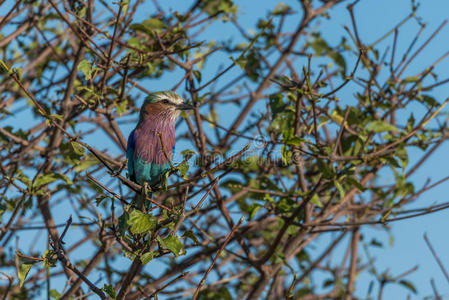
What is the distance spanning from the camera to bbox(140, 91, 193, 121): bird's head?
4.38 metres

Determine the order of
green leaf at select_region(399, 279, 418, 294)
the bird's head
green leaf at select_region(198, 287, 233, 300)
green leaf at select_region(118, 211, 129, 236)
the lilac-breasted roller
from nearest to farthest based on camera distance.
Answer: green leaf at select_region(118, 211, 129, 236) → the lilac-breasted roller → the bird's head → green leaf at select_region(198, 287, 233, 300) → green leaf at select_region(399, 279, 418, 294)

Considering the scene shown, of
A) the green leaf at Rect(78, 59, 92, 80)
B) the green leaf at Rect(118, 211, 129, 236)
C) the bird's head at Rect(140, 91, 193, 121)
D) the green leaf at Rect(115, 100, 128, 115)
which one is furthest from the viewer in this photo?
the bird's head at Rect(140, 91, 193, 121)

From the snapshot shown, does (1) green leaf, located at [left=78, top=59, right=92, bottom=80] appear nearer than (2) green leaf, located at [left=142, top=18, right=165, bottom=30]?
Yes

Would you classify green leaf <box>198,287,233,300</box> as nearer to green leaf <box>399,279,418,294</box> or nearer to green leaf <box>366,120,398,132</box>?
green leaf <box>399,279,418,294</box>

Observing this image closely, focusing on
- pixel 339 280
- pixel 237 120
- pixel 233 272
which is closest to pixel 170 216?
pixel 237 120

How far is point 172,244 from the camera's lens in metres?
2.78

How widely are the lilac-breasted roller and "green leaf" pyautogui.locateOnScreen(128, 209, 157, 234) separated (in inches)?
38.5

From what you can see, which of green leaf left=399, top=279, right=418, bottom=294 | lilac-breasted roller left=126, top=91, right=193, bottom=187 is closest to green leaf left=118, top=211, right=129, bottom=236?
lilac-breasted roller left=126, top=91, right=193, bottom=187

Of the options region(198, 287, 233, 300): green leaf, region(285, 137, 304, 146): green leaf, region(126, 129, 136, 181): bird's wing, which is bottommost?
region(198, 287, 233, 300): green leaf

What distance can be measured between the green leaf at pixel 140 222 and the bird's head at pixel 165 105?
1.67m

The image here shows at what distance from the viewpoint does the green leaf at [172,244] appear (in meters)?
2.73

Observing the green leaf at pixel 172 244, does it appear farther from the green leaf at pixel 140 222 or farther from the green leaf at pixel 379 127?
the green leaf at pixel 379 127

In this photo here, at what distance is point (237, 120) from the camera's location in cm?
549

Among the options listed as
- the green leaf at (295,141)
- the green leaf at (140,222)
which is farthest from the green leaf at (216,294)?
the green leaf at (140,222)
